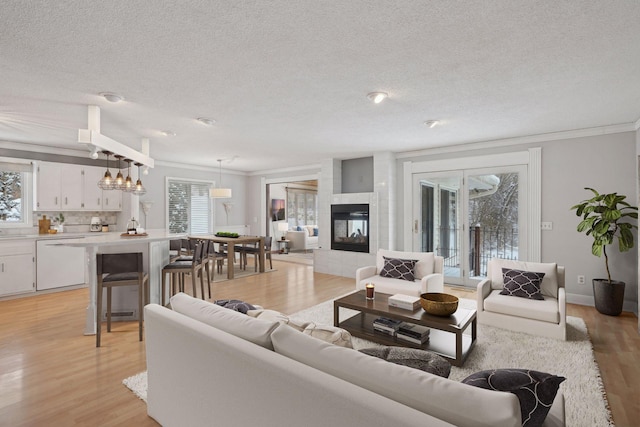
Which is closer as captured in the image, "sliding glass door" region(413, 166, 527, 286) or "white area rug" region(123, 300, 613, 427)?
"white area rug" region(123, 300, 613, 427)

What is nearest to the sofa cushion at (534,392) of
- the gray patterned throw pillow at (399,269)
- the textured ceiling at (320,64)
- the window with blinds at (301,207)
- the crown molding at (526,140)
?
the textured ceiling at (320,64)

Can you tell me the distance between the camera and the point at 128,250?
405cm

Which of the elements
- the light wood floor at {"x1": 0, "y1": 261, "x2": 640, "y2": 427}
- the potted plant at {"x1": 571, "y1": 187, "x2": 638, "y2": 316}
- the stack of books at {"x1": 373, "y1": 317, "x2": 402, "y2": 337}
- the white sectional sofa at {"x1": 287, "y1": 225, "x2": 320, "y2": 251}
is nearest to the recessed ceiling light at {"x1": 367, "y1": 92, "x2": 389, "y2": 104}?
the stack of books at {"x1": 373, "y1": 317, "x2": 402, "y2": 337}

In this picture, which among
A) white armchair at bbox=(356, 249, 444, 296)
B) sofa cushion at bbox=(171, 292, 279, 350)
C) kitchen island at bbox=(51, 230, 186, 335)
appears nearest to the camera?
sofa cushion at bbox=(171, 292, 279, 350)

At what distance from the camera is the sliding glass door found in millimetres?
5309

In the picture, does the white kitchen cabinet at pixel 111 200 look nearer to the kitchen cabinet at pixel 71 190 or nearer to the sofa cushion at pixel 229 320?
the kitchen cabinet at pixel 71 190

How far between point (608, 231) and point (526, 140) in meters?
1.71

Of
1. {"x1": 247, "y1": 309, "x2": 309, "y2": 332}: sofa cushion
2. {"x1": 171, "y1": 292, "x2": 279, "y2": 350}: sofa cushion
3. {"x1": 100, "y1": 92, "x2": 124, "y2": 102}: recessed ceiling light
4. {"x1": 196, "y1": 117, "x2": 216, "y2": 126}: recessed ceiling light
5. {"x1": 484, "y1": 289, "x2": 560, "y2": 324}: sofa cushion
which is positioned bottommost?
{"x1": 484, "y1": 289, "x2": 560, "y2": 324}: sofa cushion

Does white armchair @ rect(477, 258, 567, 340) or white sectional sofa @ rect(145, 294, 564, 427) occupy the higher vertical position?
white sectional sofa @ rect(145, 294, 564, 427)

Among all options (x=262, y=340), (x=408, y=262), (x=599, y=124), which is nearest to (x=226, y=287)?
(x=408, y=262)

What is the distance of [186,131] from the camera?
4.79 m

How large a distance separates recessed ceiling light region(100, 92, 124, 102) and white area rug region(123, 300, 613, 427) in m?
2.64

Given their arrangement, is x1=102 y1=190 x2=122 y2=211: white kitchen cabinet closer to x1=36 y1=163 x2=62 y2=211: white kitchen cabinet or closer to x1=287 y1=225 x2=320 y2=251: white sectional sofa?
x1=36 y1=163 x2=62 y2=211: white kitchen cabinet

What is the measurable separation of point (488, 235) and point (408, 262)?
191 cm
